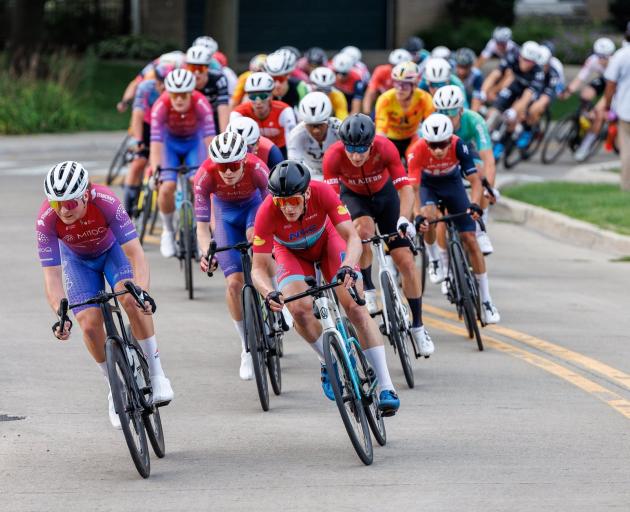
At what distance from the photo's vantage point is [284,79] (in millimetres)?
15852

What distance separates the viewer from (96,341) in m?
8.95

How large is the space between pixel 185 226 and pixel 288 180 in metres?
5.53

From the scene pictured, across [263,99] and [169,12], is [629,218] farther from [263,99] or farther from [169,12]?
[169,12]

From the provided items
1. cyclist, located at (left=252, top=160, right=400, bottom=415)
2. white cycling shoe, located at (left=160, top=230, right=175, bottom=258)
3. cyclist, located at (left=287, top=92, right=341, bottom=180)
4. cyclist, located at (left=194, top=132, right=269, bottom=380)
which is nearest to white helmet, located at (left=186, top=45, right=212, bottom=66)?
white cycling shoe, located at (left=160, top=230, right=175, bottom=258)

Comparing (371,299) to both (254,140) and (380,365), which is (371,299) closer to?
(254,140)

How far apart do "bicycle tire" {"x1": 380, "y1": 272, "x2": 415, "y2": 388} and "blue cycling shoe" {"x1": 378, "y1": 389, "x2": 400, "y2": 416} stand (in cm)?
143

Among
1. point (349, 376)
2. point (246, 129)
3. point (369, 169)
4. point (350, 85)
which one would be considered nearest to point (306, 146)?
point (246, 129)

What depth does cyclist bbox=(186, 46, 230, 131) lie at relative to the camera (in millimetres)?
16688

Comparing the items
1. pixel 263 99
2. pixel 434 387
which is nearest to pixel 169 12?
pixel 263 99

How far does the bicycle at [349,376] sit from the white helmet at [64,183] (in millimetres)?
1360

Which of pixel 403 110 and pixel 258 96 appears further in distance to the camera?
pixel 403 110

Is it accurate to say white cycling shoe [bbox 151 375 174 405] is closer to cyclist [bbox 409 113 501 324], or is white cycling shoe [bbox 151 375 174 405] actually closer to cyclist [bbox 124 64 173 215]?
cyclist [bbox 409 113 501 324]

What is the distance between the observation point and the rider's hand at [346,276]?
860 cm

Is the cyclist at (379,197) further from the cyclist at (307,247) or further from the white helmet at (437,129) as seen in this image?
the cyclist at (307,247)
